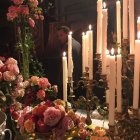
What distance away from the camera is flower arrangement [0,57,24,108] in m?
1.78

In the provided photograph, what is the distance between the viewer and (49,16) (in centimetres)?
376

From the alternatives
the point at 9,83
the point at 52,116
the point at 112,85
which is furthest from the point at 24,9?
the point at 112,85

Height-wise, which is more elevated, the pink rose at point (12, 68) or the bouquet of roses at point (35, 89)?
the pink rose at point (12, 68)

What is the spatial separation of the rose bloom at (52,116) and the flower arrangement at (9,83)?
0.46m

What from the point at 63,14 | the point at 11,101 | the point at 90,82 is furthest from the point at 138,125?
the point at 63,14

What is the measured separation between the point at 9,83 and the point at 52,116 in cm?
56

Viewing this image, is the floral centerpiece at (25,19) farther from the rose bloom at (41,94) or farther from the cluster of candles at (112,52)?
the cluster of candles at (112,52)

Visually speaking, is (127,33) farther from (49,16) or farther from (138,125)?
(49,16)

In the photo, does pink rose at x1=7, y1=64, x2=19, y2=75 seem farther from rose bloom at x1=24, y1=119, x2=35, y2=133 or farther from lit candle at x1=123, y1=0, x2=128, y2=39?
lit candle at x1=123, y1=0, x2=128, y2=39

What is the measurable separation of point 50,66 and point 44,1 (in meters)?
0.72

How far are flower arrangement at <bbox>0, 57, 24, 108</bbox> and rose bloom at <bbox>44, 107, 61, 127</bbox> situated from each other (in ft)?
1.51

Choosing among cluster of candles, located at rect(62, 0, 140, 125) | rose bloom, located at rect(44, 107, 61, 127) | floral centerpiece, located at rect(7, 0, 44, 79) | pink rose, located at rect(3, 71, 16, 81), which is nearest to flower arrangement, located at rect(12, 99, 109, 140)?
rose bloom, located at rect(44, 107, 61, 127)

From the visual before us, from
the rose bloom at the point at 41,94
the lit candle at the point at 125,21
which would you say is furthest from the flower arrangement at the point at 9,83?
the lit candle at the point at 125,21

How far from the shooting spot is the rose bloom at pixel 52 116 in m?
1.37
